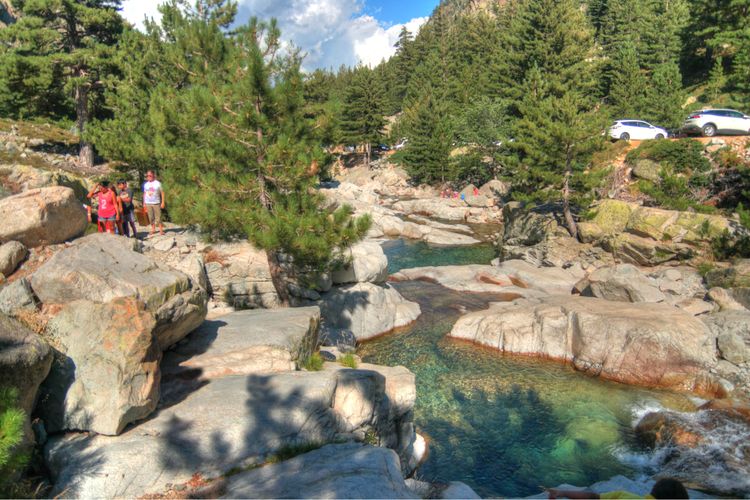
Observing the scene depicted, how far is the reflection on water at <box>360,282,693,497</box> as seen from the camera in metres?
11.5

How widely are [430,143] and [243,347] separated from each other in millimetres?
48094

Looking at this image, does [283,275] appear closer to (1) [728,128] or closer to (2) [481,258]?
(2) [481,258]

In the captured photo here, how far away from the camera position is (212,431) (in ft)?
24.5

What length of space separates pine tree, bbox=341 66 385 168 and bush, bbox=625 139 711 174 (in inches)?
1592

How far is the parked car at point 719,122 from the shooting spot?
33938 millimetres

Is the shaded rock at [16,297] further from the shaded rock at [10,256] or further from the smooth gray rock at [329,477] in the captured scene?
the smooth gray rock at [329,477]

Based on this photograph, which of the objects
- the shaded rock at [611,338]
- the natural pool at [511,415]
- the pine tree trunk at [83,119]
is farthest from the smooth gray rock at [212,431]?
the pine tree trunk at [83,119]

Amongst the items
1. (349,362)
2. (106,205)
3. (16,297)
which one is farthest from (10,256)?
(349,362)

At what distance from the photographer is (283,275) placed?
1680cm

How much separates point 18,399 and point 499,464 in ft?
34.1

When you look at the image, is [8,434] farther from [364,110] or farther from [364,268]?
[364,110]

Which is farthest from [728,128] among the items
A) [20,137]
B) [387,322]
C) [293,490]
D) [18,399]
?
[20,137]

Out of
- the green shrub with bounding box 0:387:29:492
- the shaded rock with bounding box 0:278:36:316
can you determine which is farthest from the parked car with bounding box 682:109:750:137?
A: the green shrub with bounding box 0:387:29:492

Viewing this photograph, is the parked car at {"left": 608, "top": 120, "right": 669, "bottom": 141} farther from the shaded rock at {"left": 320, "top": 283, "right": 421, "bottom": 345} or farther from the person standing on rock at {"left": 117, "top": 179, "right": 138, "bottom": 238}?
the person standing on rock at {"left": 117, "top": 179, "right": 138, "bottom": 238}
